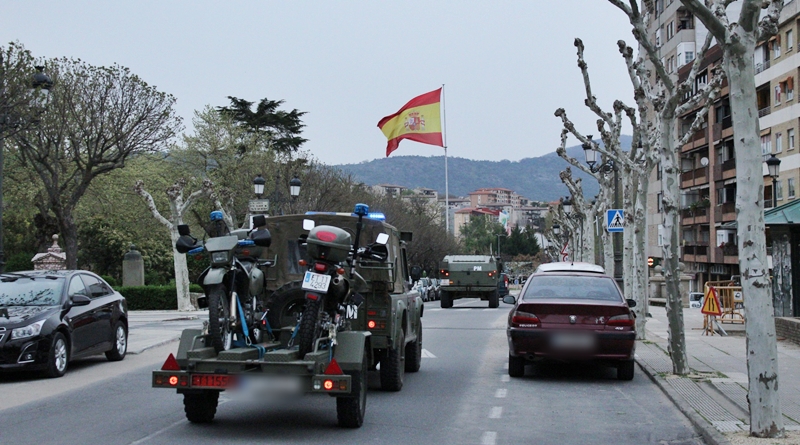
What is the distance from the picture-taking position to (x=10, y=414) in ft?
32.3

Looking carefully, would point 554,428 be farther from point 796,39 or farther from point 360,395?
point 796,39

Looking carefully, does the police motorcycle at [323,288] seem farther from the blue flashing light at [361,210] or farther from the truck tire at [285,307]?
the truck tire at [285,307]

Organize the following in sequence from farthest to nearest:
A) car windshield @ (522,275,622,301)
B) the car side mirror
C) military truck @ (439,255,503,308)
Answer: military truck @ (439,255,503,308) < the car side mirror < car windshield @ (522,275,622,301)

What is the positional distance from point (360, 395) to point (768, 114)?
43918 millimetres

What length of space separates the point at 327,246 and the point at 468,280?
3286cm

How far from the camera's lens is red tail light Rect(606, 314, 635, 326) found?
12.4 m

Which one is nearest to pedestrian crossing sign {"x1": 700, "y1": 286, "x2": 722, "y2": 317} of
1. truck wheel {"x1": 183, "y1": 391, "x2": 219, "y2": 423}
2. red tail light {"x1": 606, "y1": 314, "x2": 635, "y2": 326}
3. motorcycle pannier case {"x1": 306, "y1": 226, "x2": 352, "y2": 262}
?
red tail light {"x1": 606, "y1": 314, "x2": 635, "y2": 326}

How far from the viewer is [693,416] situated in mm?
9625

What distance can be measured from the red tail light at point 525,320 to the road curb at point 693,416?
1918mm

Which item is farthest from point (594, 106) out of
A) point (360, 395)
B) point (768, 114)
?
point (768, 114)

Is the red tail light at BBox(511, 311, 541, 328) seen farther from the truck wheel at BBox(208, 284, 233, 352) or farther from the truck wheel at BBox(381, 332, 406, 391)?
the truck wheel at BBox(208, 284, 233, 352)

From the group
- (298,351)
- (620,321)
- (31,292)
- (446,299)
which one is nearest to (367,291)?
(298,351)

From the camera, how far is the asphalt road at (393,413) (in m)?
8.58

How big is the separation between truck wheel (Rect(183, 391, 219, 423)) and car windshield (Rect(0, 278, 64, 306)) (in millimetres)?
5339
